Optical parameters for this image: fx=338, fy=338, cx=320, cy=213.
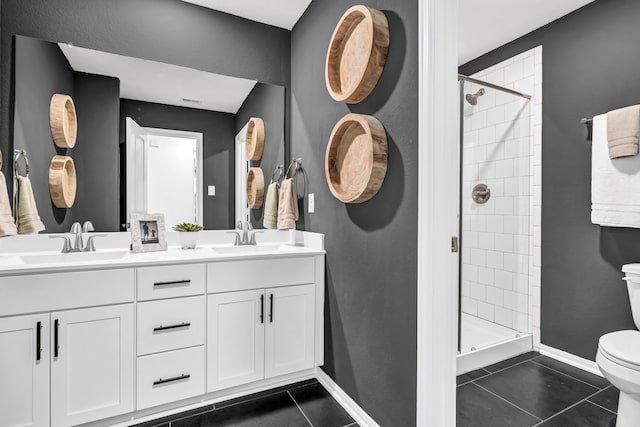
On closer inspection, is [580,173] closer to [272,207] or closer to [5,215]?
[272,207]

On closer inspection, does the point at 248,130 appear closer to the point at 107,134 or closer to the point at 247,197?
the point at 247,197

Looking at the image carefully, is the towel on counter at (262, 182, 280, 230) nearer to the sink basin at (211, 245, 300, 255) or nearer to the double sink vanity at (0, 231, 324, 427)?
the sink basin at (211, 245, 300, 255)

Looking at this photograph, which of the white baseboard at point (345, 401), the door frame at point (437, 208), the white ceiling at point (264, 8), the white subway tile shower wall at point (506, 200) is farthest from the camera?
the white subway tile shower wall at point (506, 200)

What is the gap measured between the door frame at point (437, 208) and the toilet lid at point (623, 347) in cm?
85

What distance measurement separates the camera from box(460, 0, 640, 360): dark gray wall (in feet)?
7.06

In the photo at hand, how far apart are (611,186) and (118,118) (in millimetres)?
3066

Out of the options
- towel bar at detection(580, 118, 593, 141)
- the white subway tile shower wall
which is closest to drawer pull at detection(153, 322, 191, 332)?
the white subway tile shower wall

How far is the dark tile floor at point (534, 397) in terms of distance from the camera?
1.76 meters

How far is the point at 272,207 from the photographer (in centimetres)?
245

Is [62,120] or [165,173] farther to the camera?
[165,173]

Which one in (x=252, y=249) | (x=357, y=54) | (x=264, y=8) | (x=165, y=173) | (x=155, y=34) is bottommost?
(x=252, y=249)

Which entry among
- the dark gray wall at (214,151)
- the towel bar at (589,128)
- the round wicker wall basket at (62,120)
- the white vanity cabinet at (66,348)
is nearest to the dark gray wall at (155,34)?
the round wicker wall basket at (62,120)

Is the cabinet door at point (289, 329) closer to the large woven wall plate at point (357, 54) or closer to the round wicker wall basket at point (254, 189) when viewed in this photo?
the round wicker wall basket at point (254, 189)

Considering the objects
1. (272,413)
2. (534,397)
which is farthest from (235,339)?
(534,397)
